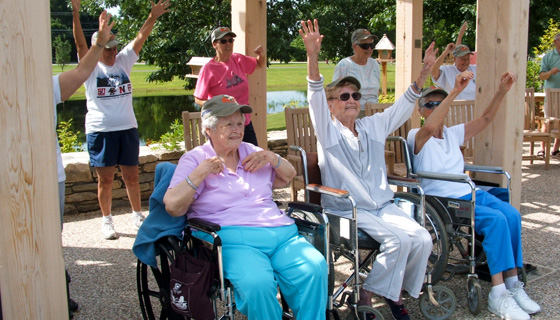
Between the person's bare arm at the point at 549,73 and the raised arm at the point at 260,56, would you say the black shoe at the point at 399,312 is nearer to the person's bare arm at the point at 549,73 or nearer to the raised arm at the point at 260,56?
the raised arm at the point at 260,56

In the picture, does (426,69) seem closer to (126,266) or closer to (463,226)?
(463,226)

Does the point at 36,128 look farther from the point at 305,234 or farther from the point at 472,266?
the point at 472,266

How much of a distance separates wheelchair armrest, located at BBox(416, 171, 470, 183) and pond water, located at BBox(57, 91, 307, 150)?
39.7ft

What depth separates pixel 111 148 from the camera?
4.43 meters

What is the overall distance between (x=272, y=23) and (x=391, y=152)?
7.66 m

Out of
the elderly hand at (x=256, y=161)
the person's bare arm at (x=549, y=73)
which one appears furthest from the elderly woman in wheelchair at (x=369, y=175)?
the person's bare arm at (x=549, y=73)

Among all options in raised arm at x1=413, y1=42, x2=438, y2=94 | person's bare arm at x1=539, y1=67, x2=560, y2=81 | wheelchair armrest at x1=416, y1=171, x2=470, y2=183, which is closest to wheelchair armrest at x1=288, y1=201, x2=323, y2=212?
wheelchair armrest at x1=416, y1=171, x2=470, y2=183

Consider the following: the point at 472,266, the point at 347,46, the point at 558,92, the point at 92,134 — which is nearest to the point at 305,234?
the point at 472,266

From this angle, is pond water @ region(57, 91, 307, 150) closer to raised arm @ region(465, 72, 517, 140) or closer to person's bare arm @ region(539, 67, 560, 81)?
person's bare arm @ region(539, 67, 560, 81)

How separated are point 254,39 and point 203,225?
2.70 meters

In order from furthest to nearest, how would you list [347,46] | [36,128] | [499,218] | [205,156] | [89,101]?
[347,46] → [89,101] → [499,218] → [205,156] → [36,128]

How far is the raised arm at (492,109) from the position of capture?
3832 millimetres

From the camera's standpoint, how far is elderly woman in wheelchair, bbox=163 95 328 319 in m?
2.48

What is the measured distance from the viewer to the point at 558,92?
297 inches
